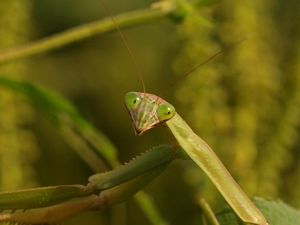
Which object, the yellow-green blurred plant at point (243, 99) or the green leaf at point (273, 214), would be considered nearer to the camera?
the green leaf at point (273, 214)

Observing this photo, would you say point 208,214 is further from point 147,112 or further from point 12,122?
point 12,122

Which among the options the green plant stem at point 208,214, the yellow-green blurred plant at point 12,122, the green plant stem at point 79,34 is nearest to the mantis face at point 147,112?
the green plant stem at point 208,214

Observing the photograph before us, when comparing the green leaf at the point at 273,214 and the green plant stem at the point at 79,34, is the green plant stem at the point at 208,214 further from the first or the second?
the green plant stem at the point at 79,34

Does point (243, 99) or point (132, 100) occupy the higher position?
point (132, 100)

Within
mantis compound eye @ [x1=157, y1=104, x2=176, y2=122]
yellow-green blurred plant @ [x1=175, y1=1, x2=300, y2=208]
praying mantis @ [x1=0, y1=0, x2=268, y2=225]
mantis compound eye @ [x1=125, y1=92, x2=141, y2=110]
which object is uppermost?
mantis compound eye @ [x1=125, y1=92, x2=141, y2=110]

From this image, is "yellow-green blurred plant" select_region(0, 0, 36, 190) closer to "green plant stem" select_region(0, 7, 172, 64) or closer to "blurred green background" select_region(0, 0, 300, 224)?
"blurred green background" select_region(0, 0, 300, 224)

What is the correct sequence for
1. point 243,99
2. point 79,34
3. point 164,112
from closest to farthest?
point 164,112 < point 79,34 < point 243,99

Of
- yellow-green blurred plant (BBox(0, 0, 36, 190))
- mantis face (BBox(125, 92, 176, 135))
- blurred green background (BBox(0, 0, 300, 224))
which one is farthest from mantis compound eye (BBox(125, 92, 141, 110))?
yellow-green blurred plant (BBox(0, 0, 36, 190))

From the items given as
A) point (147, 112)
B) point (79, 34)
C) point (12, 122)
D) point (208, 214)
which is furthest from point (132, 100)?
point (12, 122)
